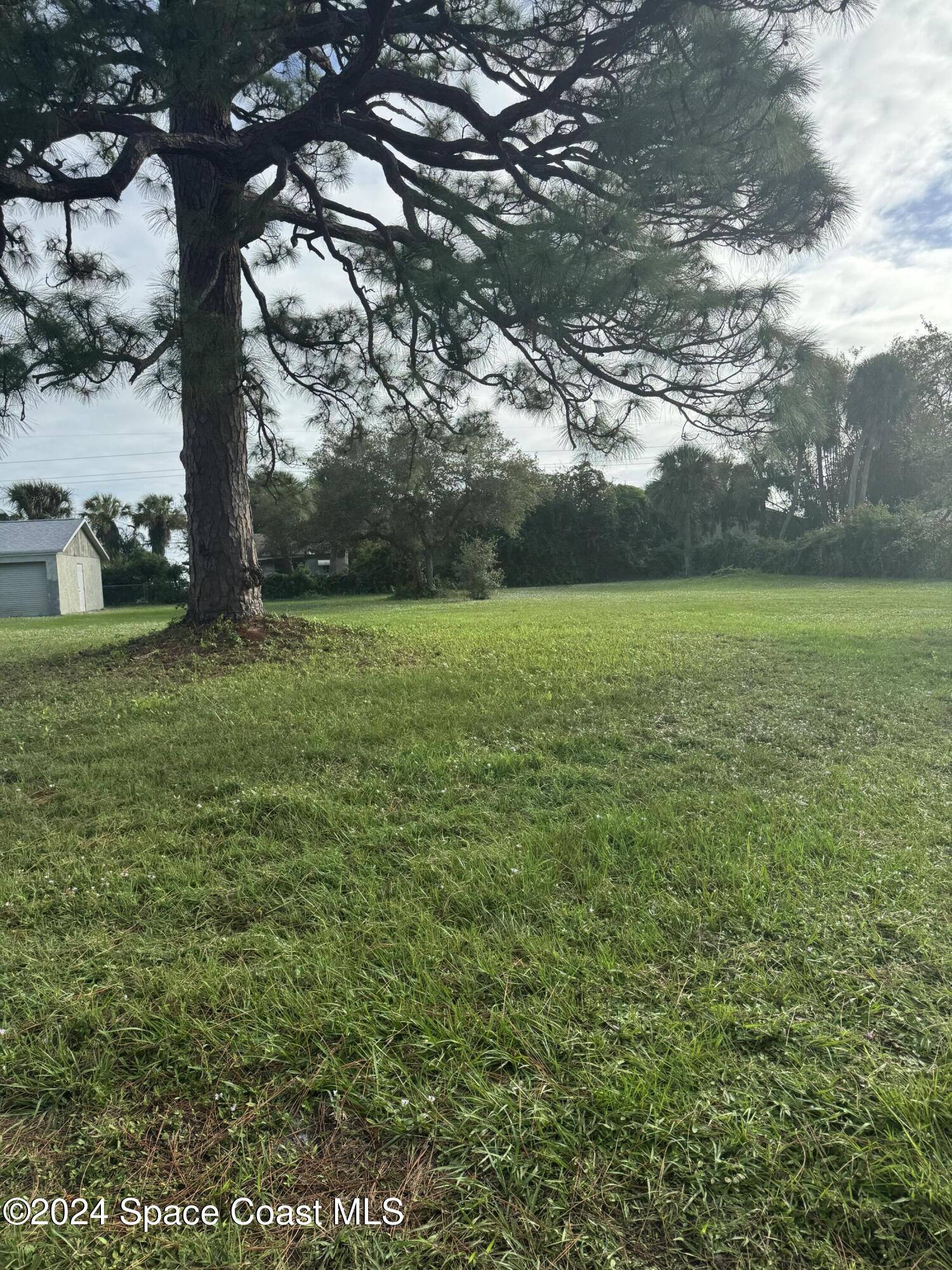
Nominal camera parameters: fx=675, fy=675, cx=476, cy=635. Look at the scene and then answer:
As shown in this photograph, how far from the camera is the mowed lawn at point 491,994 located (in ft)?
3.93

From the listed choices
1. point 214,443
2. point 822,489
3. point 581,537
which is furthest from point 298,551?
point 822,489

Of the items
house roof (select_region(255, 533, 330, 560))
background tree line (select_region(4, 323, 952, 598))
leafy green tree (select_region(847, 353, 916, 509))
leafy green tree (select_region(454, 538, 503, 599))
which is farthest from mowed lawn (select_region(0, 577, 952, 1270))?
leafy green tree (select_region(847, 353, 916, 509))

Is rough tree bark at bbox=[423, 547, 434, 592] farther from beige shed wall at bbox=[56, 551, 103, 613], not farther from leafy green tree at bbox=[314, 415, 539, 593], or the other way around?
beige shed wall at bbox=[56, 551, 103, 613]

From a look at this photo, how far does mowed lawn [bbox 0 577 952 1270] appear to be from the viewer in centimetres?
120

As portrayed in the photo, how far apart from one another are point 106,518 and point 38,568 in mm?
22327

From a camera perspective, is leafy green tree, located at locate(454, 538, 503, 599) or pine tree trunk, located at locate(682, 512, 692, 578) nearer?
leafy green tree, located at locate(454, 538, 503, 599)

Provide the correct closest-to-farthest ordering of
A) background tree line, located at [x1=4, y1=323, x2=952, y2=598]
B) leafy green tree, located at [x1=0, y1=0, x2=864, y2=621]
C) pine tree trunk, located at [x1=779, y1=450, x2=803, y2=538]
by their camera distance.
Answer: leafy green tree, located at [x1=0, y1=0, x2=864, y2=621]
background tree line, located at [x1=4, y1=323, x2=952, y2=598]
pine tree trunk, located at [x1=779, y1=450, x2=803, y2=538]

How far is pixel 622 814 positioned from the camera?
110 inches

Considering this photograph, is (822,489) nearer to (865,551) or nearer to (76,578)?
(865,551)

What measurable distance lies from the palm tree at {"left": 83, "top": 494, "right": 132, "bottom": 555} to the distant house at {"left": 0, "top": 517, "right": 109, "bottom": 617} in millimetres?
19259

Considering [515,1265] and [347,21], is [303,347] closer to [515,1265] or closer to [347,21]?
[347,21]

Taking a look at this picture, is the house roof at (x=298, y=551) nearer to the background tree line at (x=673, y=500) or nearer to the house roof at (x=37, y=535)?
the background tree line at (x=673, y=500)

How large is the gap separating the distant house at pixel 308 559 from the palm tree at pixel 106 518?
41.6 ft

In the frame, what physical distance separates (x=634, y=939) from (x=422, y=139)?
6886 mm
